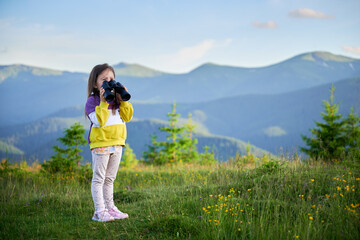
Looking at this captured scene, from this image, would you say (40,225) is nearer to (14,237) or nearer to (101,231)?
(14,237)

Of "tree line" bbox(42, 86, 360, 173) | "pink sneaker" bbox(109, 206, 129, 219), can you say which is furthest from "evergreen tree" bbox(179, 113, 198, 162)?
"pink sneaker" bbox(109, 206, 129, 219)

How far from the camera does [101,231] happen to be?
3711mm

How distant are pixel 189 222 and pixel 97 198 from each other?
1.32 metres

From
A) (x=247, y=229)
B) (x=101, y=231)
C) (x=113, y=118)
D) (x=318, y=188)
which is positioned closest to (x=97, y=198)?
(x=101, y=231)

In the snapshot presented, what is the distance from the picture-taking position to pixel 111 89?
12.6 feet

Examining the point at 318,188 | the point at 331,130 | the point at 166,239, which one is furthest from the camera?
the point at 331,130

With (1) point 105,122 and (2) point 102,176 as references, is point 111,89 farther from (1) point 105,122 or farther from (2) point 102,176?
(2) point 102,176

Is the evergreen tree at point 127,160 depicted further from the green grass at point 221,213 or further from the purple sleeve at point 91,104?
the purple sleeve at point 91,104

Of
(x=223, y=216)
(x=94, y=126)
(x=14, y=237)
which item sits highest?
(x=94, y=126)

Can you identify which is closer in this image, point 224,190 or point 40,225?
point 40,225

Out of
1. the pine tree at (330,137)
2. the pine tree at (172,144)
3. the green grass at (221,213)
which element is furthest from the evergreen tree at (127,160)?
the green grass at (221,213)

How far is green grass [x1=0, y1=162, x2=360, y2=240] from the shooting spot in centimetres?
337

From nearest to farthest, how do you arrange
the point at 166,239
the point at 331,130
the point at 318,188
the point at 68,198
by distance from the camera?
the point at 166,239, the point at 318,188, the point at 68,198, the point at 331,130

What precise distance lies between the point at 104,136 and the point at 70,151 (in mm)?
6099
